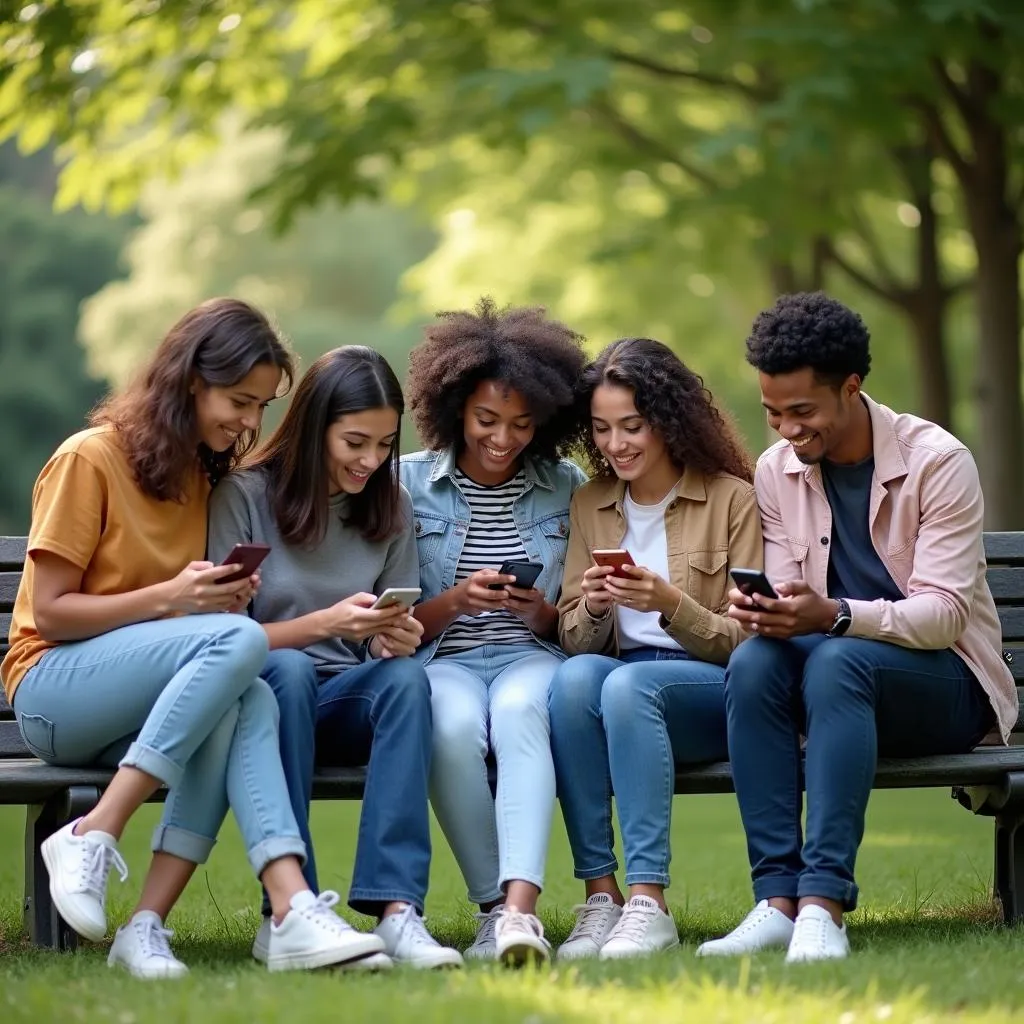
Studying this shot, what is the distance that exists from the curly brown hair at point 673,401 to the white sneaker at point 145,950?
2.03 m

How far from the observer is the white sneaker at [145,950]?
3.84 meters

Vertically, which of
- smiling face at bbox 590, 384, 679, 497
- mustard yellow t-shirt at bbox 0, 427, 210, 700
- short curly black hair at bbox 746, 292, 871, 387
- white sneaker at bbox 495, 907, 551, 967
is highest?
short curly black hair at bbox 746, 292, 871, 387

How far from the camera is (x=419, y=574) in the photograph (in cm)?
493

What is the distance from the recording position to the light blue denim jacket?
4.97 metres

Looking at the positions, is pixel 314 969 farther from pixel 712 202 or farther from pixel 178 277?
pixel 178 277

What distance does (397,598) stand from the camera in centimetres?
433

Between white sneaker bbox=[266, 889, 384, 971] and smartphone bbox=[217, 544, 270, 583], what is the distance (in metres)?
0.85

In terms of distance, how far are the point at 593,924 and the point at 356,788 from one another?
0.73 meters

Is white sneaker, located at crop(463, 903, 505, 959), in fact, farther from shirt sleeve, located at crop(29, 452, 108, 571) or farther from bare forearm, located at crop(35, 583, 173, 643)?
shirt sleeve, located at crop(29, 452, 108, 571)

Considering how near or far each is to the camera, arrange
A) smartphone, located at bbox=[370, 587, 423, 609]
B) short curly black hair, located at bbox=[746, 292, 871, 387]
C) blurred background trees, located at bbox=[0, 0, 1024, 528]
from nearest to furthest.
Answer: smartphone, located at bbox=[370, 587, 423, 609] → short curly black hair, located at bbox=[746, 292, 871, 387] → blurred background trees, located at bbox=[0, 0, 1024, 528]

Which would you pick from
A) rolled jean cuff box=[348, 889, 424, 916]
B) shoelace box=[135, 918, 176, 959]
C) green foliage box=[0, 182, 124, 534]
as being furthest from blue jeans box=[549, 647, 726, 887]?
green foliage box=[0, 182, 124, 534]

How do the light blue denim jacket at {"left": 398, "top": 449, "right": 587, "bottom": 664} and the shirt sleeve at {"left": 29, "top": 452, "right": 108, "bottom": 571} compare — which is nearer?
the shirt sleeve at {"left": 29, "top": 452, "right": 108, "bottom": 571}

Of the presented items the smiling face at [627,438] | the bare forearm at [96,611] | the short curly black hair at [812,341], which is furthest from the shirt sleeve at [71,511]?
the short curly black hair at [812,341]

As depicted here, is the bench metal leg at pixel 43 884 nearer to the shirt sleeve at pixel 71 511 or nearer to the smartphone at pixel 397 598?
the shirt sleeve at pixel 71 511
